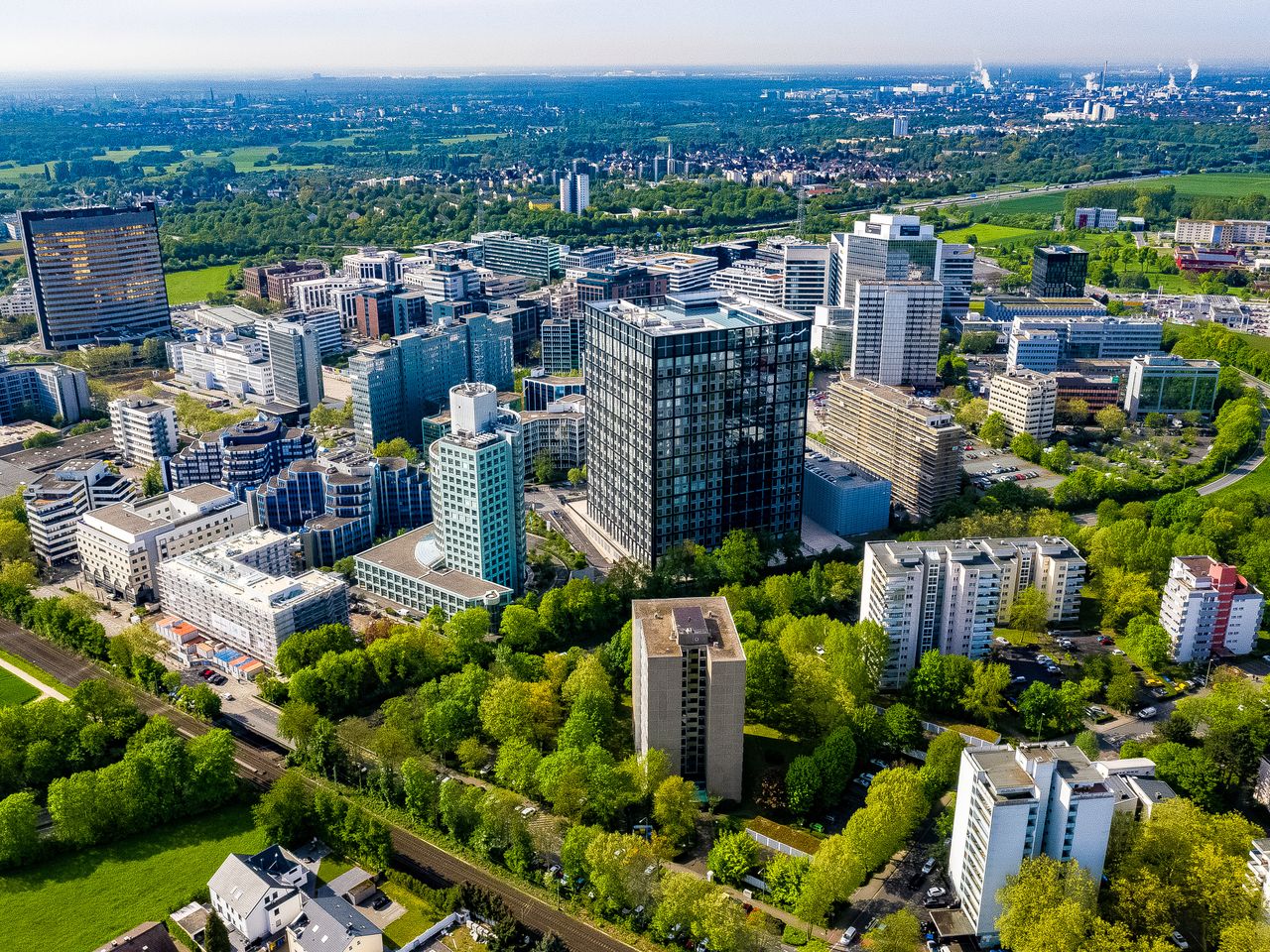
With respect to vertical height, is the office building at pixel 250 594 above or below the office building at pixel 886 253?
below

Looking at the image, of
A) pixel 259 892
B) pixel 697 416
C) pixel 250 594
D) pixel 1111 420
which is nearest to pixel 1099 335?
pixel 1111 420

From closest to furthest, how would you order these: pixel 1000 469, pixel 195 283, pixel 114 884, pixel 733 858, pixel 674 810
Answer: pixel 733 858 < pixel 114 884 < pixel 674 810 < pixel 1000 469 < pixel 195 283

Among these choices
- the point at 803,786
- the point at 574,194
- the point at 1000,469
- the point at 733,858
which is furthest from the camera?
the point at 574,194

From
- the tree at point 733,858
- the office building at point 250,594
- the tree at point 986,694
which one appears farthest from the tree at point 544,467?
the tree at point 733,858

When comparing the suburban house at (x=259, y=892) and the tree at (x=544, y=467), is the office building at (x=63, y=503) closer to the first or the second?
the tree at (x=544, y=467)

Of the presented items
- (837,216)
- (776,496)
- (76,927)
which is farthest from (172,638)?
(837,216)

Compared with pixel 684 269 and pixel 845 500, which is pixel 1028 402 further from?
pixel 684 269

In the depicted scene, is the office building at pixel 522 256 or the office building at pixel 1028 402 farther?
the office building at pixel 522 256
